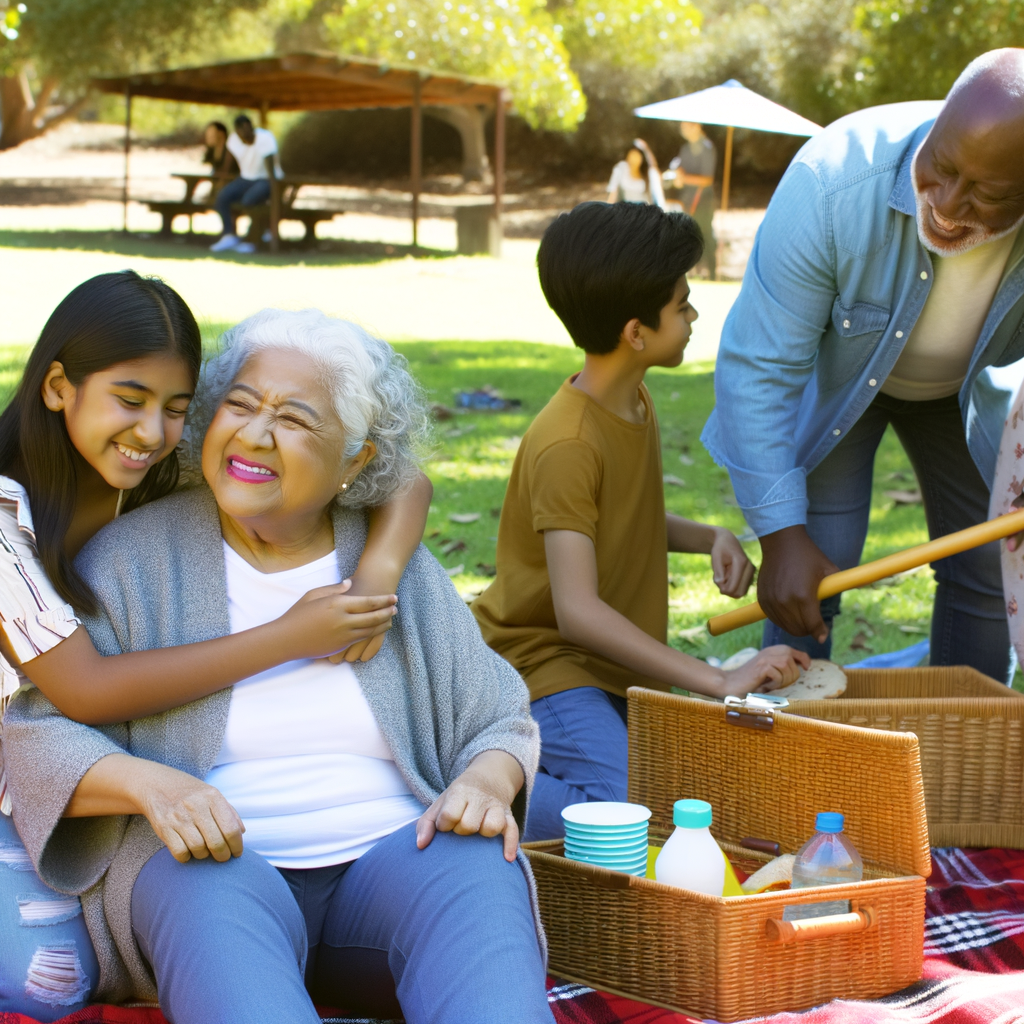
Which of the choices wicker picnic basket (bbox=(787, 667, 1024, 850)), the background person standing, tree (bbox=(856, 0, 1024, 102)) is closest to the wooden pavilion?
the background person standing

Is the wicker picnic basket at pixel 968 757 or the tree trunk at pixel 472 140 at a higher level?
the tree trunk at pixel 472 140

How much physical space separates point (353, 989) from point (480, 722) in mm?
571

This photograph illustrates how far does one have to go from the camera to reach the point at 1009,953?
9.50ft

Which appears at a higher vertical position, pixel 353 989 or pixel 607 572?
pixel 607 572

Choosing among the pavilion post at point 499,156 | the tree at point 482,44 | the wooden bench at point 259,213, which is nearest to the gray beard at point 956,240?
the pavilion post at point 499,156

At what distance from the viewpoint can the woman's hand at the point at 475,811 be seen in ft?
7.81

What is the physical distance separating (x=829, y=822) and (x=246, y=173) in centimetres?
1933

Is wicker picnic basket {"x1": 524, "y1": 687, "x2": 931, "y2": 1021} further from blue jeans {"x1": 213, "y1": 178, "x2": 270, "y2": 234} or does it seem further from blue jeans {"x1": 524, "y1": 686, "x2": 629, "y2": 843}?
blue jeans {"x1": 213, "y1": 178, "x2": 270, "y2": 234}

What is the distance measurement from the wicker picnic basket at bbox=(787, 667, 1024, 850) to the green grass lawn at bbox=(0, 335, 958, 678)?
56.1 inches

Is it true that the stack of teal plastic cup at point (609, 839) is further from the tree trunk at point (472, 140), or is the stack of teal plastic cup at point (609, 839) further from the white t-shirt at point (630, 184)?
the tree trunk at point (472, 140)

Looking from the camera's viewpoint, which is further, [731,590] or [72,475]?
[731,590]

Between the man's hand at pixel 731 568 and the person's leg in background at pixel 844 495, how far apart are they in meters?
0.32

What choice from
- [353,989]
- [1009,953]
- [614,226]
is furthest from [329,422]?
[1009,953]

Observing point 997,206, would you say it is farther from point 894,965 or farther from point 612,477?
point 894,965
